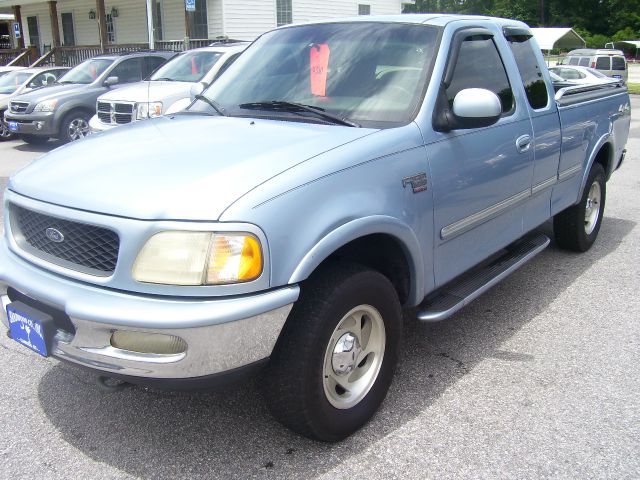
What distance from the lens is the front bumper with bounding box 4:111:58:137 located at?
475 inches

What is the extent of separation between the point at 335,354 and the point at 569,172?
9.71ft

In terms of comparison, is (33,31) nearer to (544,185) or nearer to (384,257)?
(544,185)

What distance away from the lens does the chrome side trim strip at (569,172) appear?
4.70m

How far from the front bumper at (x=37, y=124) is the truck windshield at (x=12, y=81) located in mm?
3155

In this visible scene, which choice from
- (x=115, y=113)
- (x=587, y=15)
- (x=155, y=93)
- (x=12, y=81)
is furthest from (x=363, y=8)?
(x=587, y=15)

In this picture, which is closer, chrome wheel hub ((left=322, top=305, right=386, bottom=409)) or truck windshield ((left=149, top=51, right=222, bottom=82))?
chrome wheel hub ((left=322, top=305, right=386, bottom=409))

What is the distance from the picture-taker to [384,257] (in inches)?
123

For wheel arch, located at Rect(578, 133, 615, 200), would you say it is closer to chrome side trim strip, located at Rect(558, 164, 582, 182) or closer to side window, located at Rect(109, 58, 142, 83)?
chrome side trim strip, located at Rect(558, 164, 582, 182)

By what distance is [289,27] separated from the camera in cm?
413

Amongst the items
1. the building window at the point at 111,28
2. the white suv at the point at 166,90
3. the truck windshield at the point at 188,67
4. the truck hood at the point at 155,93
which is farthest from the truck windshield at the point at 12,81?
the building window at the point at 111,28

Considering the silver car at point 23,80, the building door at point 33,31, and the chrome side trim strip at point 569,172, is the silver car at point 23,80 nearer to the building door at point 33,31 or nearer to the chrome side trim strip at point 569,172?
the chrome side trim strip at point 569,172

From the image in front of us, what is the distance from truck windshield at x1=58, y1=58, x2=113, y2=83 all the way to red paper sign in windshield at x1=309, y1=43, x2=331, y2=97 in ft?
34.7

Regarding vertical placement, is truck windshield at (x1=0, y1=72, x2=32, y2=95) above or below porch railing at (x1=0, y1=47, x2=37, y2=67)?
below

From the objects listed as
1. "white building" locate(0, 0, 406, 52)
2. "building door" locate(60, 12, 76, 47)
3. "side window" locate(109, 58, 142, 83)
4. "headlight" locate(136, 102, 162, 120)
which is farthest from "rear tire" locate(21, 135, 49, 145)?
"building door" locate(60, 12, 76, 47)
